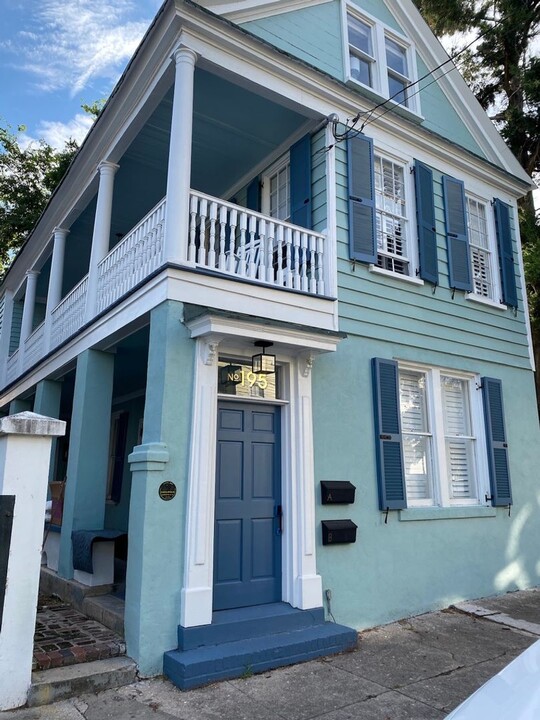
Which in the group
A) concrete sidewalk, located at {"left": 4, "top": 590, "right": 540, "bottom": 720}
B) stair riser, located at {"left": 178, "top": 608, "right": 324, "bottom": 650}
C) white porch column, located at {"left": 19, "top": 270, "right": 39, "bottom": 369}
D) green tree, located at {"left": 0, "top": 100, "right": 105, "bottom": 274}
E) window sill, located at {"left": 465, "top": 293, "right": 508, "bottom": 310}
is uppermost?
green tree, located at {"left": 0, "top": 100, "right": 105, "bottom": 274}

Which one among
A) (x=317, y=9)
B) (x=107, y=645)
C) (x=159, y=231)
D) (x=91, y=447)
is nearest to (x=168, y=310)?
(x=159, y=231)

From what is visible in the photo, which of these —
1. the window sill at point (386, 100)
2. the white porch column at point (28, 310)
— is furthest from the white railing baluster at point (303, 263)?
the white porch column at point (28, 310)

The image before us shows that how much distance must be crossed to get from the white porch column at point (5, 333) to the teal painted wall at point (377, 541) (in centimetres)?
873

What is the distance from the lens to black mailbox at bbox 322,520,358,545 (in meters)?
5.79

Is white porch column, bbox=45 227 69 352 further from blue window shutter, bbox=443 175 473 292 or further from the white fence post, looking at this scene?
blue window shutter, bbox=443 175 473 292

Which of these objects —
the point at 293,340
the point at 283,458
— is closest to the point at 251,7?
the point at 293,340

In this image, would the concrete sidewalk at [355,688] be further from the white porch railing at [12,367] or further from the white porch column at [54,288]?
the white porch railing at [12,367]

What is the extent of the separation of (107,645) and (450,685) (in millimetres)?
2882

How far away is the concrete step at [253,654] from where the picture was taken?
433cm

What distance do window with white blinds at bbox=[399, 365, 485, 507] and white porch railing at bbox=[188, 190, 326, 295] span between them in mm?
1934

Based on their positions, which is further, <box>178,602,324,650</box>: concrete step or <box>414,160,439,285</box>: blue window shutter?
<box>414,160,439,285</box>: blue window shutter

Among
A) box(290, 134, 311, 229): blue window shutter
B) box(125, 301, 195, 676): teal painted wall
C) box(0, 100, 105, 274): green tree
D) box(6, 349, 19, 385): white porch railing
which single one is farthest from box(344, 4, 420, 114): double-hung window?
box(0, 100, 105, 274): green tree

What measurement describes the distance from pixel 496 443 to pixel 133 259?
5.58 m

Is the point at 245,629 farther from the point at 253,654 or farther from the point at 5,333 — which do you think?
the point at 5,333
